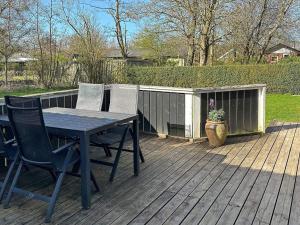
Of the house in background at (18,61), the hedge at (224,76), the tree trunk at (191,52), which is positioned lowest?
the hedge at (224,76)

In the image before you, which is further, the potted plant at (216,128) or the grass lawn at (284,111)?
the grass lawn at (284,111)

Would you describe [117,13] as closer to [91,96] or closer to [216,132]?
[91,96]

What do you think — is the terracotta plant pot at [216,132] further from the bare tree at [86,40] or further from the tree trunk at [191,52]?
the tree trunk at [191,52]

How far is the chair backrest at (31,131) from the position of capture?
269cm

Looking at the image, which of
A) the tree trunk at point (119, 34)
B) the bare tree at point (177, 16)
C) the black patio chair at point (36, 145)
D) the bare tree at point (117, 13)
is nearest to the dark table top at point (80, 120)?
the black patio chair at point (36, 145)

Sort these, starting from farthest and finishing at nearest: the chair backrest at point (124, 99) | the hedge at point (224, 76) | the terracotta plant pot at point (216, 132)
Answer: the hedge at point (224, 76) < the terracotta plant pot at point (216, 132) < the chair backrest at point (124, 99)

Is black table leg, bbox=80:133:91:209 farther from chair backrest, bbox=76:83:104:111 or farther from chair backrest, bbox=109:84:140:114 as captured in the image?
chair backrest, bbox=76:83:104:111

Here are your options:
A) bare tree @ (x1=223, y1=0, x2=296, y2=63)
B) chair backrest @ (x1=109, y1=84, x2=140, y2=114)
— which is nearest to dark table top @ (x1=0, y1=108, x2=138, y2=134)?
chair backrest @ (x1=109, y1=84, x2=140, y2=114)

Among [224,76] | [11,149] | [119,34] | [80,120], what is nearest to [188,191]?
[80,120]

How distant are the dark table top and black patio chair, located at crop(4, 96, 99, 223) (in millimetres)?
194

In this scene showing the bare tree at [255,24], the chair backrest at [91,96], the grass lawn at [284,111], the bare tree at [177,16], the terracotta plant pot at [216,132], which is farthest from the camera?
the bare tree at [255,24]

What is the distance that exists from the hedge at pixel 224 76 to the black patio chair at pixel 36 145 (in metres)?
11.3

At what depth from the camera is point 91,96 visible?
4.80m

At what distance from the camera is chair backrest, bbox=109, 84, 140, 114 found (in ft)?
14.5
